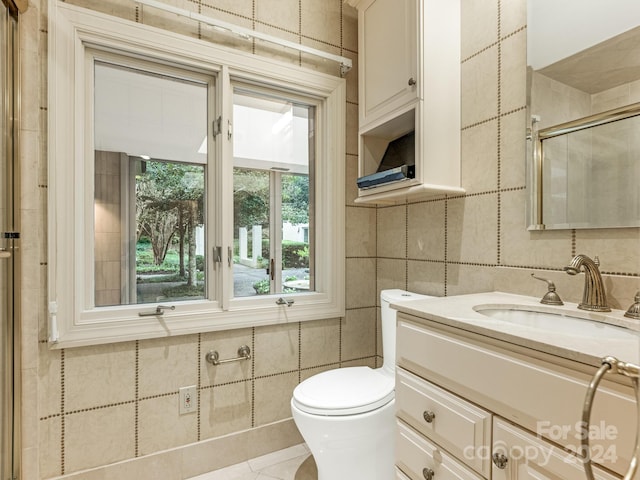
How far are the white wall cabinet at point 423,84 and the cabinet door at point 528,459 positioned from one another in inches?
36.7

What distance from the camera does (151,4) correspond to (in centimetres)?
144

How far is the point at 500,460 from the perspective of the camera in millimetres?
781

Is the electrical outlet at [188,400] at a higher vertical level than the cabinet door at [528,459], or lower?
lower

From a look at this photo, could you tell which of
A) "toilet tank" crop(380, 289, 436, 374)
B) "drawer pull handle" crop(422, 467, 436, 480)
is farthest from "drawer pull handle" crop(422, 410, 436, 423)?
"toilet tank" crop(380, 289, 436, 374)

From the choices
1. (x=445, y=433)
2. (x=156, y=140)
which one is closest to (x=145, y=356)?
(x=156, y=140)

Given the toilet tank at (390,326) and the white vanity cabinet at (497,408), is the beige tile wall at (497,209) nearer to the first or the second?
the toilet tank at (390,326)

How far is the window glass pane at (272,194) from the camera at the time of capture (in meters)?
1.81

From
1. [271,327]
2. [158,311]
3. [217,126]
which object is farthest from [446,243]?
[158,311]

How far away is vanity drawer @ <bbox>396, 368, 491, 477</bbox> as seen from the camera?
0.83 m

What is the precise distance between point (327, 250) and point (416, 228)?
51cm

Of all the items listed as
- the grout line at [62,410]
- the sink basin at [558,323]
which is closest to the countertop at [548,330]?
the sink basin at [558,323]

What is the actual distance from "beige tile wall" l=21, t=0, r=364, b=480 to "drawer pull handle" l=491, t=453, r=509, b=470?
120 cm

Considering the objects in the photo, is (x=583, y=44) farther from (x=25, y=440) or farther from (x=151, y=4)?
(x=25, y=440)

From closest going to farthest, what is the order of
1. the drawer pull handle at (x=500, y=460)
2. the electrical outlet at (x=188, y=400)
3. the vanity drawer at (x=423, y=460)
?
the drawer pull handle at (x=500, y=460)
the vanity drawer at (x=423, y=460)
the electrical outlet at (x=188, y=400)
